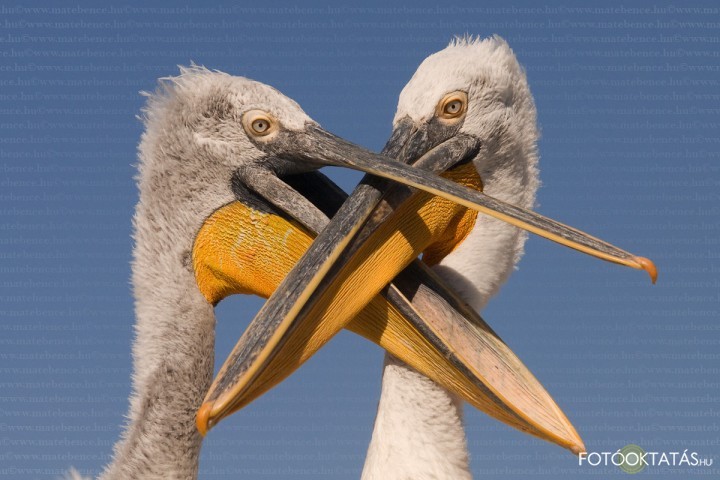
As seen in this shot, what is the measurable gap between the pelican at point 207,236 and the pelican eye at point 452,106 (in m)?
0.18

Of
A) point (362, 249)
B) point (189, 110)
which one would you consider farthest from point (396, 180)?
point (189, 110)

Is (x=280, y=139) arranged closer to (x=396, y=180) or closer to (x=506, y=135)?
(x=396, y=180)

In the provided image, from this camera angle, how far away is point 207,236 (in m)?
5.41

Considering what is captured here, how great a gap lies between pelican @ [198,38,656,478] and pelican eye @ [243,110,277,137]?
1.80 feet

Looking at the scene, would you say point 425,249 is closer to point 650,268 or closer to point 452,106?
point 452,106

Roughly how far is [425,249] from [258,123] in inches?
44.1

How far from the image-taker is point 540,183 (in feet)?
19.3

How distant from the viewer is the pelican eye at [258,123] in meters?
5.25

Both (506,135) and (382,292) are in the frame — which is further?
A: (506,135)

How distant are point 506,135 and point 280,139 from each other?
1165 mm

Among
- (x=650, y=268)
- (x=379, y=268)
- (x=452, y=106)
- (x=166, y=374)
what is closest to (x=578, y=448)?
(x=650, y=268)

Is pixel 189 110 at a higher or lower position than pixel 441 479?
higher

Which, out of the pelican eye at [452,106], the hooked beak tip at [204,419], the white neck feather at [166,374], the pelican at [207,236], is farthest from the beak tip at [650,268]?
the white neck feather at [166,374]

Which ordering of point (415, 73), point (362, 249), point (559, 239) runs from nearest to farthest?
point (559, 239), point (362, 249), point (415, 73)
